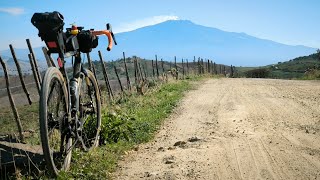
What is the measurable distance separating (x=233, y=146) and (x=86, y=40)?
3.29 meters

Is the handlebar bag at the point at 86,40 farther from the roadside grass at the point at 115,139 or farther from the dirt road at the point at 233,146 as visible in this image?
the dirt road at the point at 233,146

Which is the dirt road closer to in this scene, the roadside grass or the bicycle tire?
the roadside grass

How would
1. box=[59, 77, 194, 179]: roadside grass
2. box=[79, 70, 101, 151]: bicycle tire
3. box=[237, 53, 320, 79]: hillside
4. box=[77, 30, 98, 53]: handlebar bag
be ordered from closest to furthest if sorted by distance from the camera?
box=[59, 77, 194, 179]: roadside grass → box=[77, 30, 98, 53]: handlebar bag → box=[79, 70, 101, 151]: bicycle tire → box=[237, 53, 320, 79]: hillside

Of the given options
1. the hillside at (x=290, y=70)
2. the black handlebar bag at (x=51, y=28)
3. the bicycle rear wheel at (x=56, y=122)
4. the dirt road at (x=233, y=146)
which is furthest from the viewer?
the hillside at (x=290, y=70)

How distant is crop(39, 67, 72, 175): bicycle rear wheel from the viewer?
4.49 m

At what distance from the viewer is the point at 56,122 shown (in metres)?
4.89

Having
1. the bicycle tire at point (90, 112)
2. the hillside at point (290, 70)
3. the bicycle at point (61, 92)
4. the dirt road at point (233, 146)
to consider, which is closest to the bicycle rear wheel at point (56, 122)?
the bicycle at point (61, 92)

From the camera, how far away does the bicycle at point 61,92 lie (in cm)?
455

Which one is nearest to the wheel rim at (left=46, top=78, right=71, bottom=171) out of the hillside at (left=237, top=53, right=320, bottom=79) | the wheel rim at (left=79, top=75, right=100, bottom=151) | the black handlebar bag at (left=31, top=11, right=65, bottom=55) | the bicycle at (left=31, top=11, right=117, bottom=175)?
the bicycle at (left=31, top=11, right=117, bottom=175)

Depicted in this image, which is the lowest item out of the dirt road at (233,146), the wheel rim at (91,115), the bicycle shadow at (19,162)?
the dirt road at (233,146)

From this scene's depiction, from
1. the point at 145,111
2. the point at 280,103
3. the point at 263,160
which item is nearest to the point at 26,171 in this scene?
the point at 263,160

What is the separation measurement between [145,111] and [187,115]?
50.3 inches

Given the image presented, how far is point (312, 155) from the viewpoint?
625 centimetres

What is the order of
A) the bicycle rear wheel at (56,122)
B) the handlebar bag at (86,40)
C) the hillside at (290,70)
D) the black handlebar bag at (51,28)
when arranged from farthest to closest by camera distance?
the hillside at (290,70) < the handlebar bag at (86,40) < the black handlebar bag at (51,28) < the bicycle rear wheel at (56,122)
